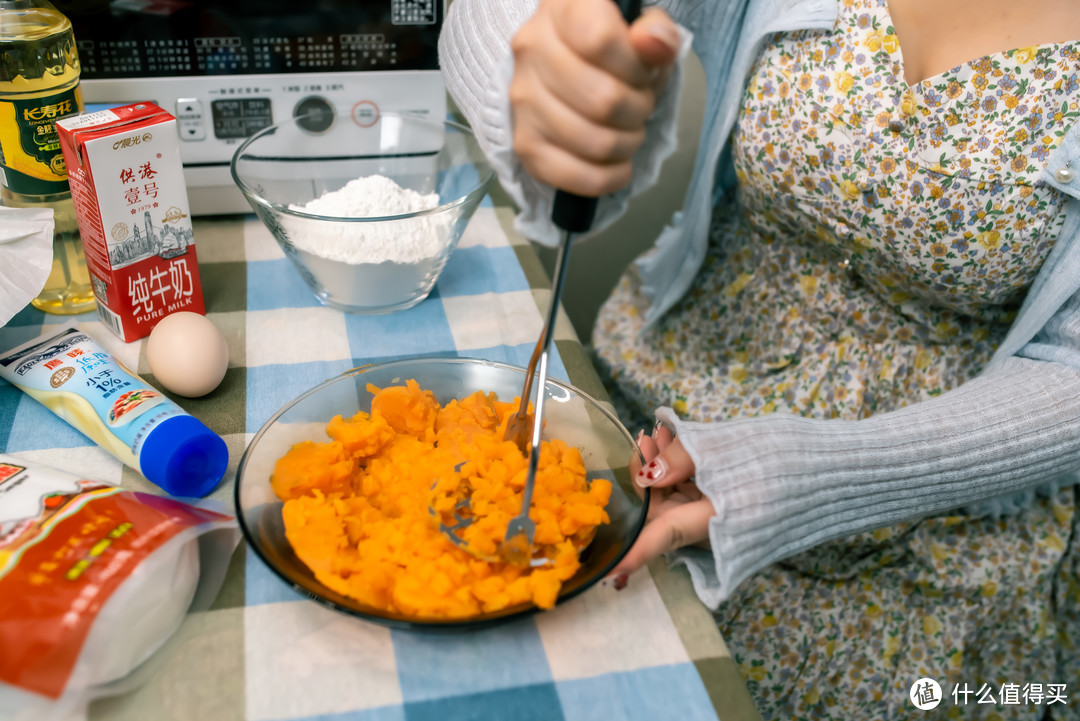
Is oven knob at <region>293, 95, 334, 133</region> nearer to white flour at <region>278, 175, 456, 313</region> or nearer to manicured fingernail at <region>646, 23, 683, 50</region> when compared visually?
white flour at <region>278, 175, 456, 313</region>

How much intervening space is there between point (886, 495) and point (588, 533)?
11.0 inches

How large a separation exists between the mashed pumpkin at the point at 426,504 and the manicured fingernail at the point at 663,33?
11.4 inches

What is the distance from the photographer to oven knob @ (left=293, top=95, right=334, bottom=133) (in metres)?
0.83

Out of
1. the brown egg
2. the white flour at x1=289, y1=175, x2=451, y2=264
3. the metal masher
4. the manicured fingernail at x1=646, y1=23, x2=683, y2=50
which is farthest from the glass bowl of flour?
the manicured fingernail at x1=646, y1=23, x2=683, y2=50

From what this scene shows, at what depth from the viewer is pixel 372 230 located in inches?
28.0

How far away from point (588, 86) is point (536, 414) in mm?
222

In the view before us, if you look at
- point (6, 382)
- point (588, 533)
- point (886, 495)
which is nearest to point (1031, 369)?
point (886, 495)

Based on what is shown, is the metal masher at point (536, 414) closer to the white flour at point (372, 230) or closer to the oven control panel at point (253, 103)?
the white flour at point (372, 230)

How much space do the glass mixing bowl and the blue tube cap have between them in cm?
5

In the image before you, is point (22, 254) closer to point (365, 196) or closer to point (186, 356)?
point (186, 356)

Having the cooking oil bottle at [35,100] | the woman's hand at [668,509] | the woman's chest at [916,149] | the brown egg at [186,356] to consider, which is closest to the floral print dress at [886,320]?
the woman's chest at [916,149]

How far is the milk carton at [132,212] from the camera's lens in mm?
608

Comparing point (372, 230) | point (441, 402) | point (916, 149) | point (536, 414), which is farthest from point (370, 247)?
point (916, 149)

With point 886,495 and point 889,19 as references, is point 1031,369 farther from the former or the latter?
point 889,19
